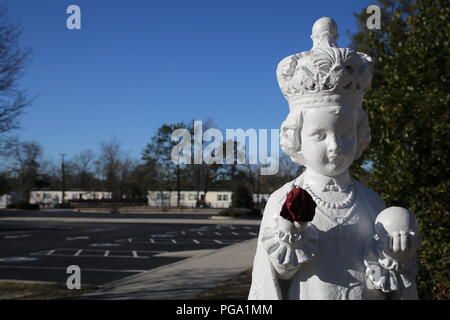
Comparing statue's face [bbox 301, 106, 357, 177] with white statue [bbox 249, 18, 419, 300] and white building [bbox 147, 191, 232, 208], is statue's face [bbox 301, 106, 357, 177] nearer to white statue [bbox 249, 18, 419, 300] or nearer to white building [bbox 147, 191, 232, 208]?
white statue [bbox 249, 18, 419, 300]

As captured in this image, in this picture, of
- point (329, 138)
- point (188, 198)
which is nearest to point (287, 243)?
point (329, 138)

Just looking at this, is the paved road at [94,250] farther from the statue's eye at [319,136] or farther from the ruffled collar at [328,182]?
the statue's eye at [319,136]

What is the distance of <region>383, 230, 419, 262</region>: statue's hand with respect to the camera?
228cm

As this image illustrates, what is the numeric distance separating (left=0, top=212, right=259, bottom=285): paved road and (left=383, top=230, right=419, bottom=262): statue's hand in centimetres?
892

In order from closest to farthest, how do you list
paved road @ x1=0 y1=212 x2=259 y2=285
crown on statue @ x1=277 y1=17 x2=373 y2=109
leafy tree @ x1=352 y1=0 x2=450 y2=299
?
crown on statue @ x1=277 y1=17 x2=373 y2=109, leafy tree @ x1=352 y1=0 x2=450 y2=299, paved road @ x1=0 y1=212 x2=259 y2=285

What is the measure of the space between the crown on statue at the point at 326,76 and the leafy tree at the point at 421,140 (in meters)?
3.67

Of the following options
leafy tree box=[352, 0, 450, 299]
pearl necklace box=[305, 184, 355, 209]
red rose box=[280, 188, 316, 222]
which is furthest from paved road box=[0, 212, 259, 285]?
red rose box=[280, 188, 316, 222]

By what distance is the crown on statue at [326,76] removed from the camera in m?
2.58

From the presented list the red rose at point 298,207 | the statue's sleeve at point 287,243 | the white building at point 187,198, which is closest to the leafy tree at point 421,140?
the statue's sleeve at point 287,243

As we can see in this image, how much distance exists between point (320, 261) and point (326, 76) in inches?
43.3

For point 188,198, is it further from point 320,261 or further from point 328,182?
point 320,261

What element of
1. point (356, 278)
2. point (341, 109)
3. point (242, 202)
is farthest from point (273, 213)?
point (242, 202)

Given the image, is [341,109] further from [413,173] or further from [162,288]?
[162,288]

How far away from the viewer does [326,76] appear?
256 centimetres
